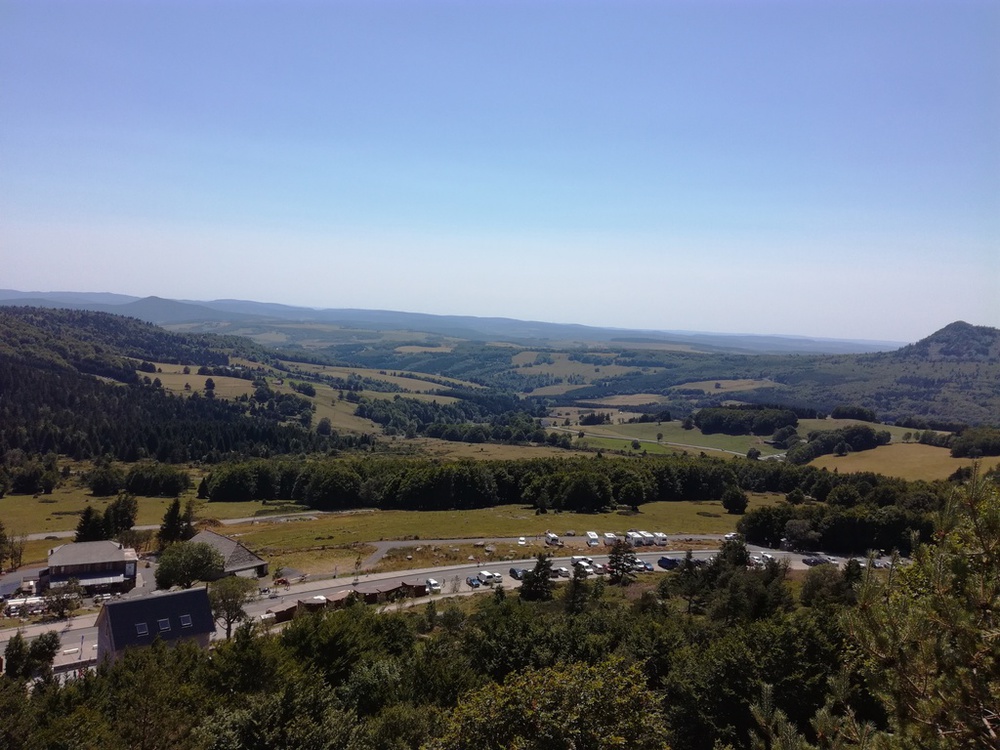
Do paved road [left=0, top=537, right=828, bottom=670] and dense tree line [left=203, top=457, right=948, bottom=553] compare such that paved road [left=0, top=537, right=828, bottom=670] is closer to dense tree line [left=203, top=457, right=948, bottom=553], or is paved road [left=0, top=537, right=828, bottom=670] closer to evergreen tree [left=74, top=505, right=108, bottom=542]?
evergreen tree [left=74, top=505, right=108, bottom=542]

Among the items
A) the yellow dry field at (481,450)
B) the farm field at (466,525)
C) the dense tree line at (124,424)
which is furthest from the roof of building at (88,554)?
the yellow dry field at (481,450)

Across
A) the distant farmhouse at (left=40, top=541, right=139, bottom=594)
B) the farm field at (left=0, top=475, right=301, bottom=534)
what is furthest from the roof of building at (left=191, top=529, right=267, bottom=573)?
the farm field at (left=0, top=475, right=301, bottom=534)

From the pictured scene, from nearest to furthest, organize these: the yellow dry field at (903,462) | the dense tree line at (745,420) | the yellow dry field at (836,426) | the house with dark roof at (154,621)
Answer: the house with dark roof at (154,621)
the yellow dry field at (903,462)
the yellow dry field at (836,426)
the dense tree line at (745,420)

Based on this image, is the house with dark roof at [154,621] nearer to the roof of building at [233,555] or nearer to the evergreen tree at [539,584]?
the roof of building at [233,555]

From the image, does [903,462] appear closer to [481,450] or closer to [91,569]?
[481,450]

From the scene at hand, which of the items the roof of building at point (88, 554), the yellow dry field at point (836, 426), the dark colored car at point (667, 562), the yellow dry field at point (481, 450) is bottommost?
the yellow dry field at point (481, 450)

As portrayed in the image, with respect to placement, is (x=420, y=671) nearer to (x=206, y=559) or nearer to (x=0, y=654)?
(x=0, y=654)
